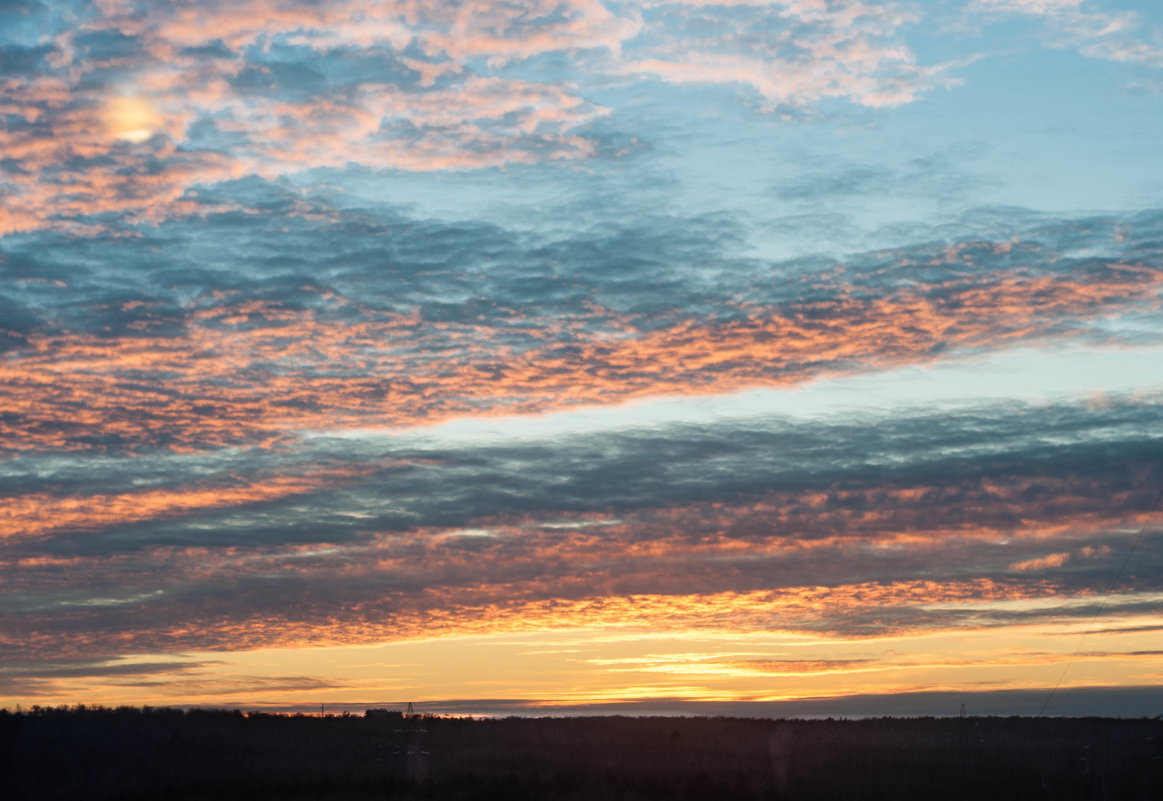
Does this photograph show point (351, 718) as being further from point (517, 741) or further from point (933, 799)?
point (933, 799)

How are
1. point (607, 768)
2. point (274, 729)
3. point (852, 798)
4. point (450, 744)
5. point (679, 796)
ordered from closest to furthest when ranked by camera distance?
point (679, 796)
point (852, 798)
point (607, 768)
point (274, 729)
point (450, 744)

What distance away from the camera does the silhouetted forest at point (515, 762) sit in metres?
93.9

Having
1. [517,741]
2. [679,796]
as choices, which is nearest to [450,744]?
[517,741]

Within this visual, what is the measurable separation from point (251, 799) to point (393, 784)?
1332cm

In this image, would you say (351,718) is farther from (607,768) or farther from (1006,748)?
(1006,748)

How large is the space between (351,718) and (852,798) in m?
108

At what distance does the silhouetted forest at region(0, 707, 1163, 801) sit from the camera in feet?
308

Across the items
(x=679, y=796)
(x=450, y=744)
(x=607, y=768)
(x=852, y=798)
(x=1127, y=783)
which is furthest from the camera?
(x=450, y=744)

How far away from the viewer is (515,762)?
143 metres

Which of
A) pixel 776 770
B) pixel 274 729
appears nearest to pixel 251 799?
pixel 776 770

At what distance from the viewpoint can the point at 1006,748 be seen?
16562cm

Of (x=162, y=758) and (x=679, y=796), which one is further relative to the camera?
(x=162, y=758)

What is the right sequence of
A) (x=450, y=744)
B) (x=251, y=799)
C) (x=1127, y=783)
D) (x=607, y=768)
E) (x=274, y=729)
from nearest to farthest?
(x=251, y=799), (x=1127, y=783), (x=607, y=768), (x=274, y=729), (x=450, y=744)

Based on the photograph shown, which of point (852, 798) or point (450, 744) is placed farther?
point (450, 744)
